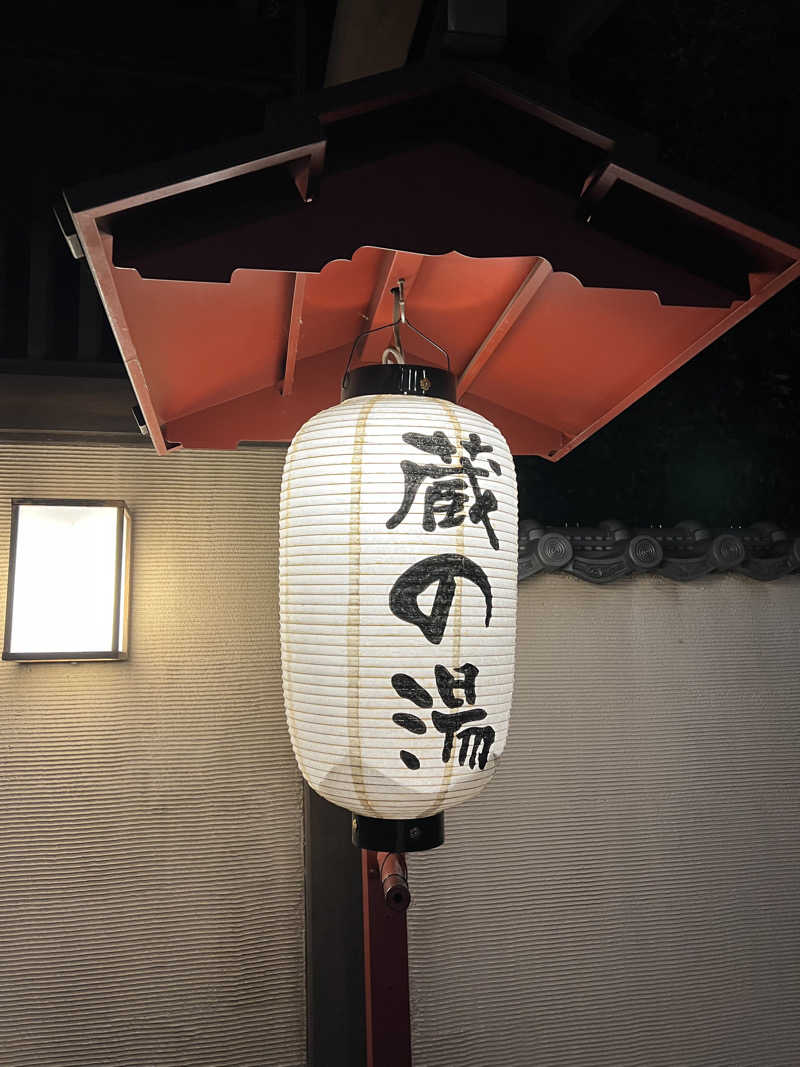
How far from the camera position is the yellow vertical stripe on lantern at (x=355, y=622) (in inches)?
57.7

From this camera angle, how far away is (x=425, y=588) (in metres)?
1.47

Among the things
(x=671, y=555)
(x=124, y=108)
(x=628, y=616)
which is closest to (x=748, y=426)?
(x=671, y=555)

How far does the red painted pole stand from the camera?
91.8 inches

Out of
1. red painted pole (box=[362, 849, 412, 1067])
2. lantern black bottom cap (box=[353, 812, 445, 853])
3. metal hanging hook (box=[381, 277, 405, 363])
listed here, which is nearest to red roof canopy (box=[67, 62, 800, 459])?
metal hanging hook (box=[381, 277, 405, 363])

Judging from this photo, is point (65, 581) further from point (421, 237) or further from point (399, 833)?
point (421, 237)

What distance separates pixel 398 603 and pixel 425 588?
0.07 m

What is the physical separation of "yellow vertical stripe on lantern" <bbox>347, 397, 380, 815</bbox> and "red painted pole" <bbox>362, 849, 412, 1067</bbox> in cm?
98

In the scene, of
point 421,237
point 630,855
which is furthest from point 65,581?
point 630,855

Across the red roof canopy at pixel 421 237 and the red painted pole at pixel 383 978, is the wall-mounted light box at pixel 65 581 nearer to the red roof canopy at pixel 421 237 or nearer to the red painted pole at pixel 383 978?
the red roof canopy at pixel 421 237

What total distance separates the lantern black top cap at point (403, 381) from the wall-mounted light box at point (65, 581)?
43.7 inches

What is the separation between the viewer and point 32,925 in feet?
7.59

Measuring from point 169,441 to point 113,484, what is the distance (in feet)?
1.87

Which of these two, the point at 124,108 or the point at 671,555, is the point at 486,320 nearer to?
the point at 671,555

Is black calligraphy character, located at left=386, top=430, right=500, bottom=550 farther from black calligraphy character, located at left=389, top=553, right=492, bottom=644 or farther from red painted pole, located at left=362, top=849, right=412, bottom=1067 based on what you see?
red painted pole, located at left=362, top=849, right=412, bottom=1067
